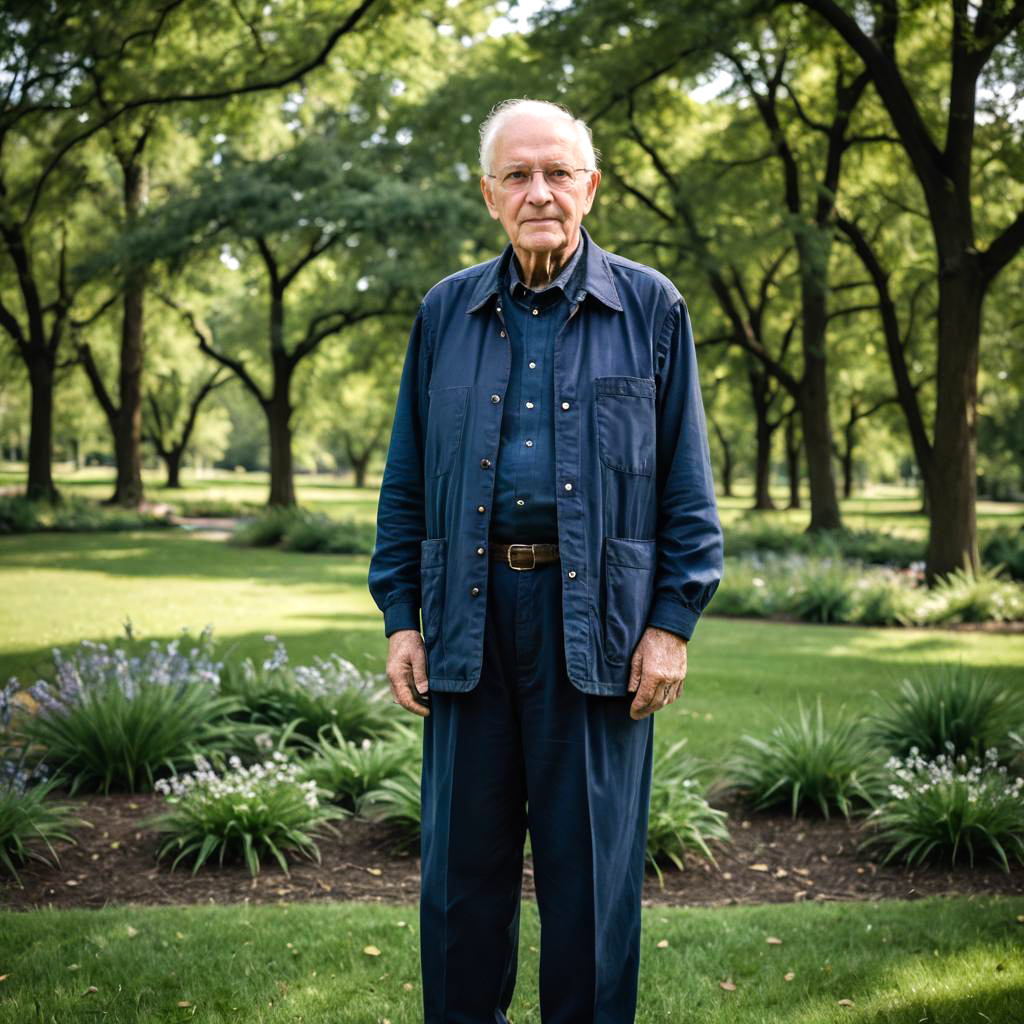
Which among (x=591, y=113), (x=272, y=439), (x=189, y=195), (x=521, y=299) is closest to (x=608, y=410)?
(x=521, y=299)

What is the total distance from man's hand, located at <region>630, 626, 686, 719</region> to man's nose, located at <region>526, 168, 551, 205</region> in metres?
1.09

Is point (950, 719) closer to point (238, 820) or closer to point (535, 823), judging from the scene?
point (238, 820)

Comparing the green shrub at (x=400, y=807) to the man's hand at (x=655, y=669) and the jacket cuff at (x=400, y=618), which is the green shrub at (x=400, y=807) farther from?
the man's hand at (x=655, y=669)

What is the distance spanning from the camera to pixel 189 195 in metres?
21.2

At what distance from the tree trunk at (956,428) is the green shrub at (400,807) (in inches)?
386

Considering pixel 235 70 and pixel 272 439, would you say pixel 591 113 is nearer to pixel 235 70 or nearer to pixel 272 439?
pixel 235 70

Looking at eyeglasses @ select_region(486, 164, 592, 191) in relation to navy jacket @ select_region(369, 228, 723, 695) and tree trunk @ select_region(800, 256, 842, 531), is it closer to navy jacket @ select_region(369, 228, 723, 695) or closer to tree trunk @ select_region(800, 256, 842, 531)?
navy jacket @ select_region(369, 228, 723, 695)

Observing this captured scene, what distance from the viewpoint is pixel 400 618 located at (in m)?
2.72

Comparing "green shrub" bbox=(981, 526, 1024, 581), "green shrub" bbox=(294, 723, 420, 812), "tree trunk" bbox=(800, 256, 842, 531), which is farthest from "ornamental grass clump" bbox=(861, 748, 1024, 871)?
"tree trunk" bbox=(800, 256, 842, 531)

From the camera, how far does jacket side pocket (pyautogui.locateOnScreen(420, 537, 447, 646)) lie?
8.59 feet

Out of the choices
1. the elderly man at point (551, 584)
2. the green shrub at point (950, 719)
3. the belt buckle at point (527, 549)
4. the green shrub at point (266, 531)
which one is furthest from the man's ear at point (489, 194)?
the green shrub at point (266, 531)

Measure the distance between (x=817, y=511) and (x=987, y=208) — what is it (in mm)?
7153

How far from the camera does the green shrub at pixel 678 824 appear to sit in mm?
4852

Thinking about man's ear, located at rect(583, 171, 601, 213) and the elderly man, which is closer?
the elderly man
